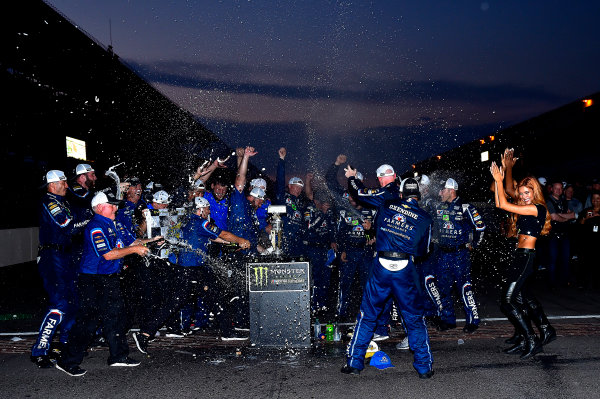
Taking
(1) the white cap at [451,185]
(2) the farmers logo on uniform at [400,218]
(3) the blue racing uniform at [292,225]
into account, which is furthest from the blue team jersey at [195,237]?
(1) the white cap at [451,185]

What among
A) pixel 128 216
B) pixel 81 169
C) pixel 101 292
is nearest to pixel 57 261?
pixel 101 292

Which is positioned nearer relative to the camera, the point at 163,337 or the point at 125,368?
the point at 125,368

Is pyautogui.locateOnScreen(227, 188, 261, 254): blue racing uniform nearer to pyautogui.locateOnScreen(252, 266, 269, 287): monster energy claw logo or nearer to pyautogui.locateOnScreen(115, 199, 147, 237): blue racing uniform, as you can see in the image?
pyautogui.locateOnScreen(115, 199, 147, 237): blue racing uniform

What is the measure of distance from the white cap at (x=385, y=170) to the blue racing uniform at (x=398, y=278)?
444 mm

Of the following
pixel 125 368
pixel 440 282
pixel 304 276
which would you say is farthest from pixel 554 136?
pixel 125 368

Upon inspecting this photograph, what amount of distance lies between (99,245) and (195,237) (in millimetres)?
1452

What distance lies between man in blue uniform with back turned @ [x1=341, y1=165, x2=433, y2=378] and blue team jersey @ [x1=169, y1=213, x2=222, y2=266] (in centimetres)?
241

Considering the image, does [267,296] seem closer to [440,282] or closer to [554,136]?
[440,282]

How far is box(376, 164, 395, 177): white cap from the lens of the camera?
6.27 m

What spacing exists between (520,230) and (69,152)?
24.2 metres

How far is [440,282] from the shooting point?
8039mm

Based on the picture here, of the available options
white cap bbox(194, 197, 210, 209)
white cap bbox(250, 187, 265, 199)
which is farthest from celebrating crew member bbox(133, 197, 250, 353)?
white cap bbox(250, 187, 265, 199)

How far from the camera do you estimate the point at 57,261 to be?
6613 mm

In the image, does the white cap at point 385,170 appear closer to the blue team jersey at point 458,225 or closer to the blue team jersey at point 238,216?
the blue team jersey at point 458,225
